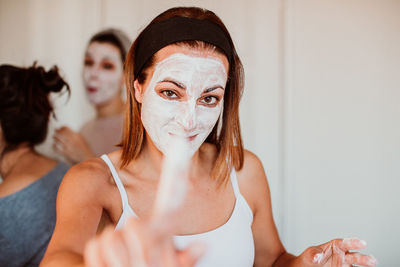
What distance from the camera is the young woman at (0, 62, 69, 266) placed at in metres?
1.50

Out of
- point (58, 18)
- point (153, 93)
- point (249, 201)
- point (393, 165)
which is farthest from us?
point (58, 18)

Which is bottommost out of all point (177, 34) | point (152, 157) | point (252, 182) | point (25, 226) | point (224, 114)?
point (25, 226)

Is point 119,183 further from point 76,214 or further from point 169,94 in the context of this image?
point 169,94

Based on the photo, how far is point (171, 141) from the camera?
106cm

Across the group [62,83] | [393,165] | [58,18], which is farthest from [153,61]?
[393,165]

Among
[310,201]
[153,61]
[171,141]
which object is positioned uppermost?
[153,61]

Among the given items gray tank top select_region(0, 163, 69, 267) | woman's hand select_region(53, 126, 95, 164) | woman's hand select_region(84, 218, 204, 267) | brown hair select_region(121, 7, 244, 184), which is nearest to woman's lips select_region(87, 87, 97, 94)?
woman's hand select_region(53, 126, 95, 164)

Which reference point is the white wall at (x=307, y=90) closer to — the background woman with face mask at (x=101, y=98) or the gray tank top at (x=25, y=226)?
the background woman with face mask at (x=101, y=98)

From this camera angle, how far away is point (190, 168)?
1188mm

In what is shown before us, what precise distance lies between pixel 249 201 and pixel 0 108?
118 cm

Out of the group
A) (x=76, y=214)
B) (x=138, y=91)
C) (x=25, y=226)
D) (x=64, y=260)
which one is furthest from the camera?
(x=25, y=226)

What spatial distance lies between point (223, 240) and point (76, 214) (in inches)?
16.0

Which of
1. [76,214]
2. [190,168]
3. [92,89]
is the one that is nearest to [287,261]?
[190,168]

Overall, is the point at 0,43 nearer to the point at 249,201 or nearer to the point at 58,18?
the point at 58,18
